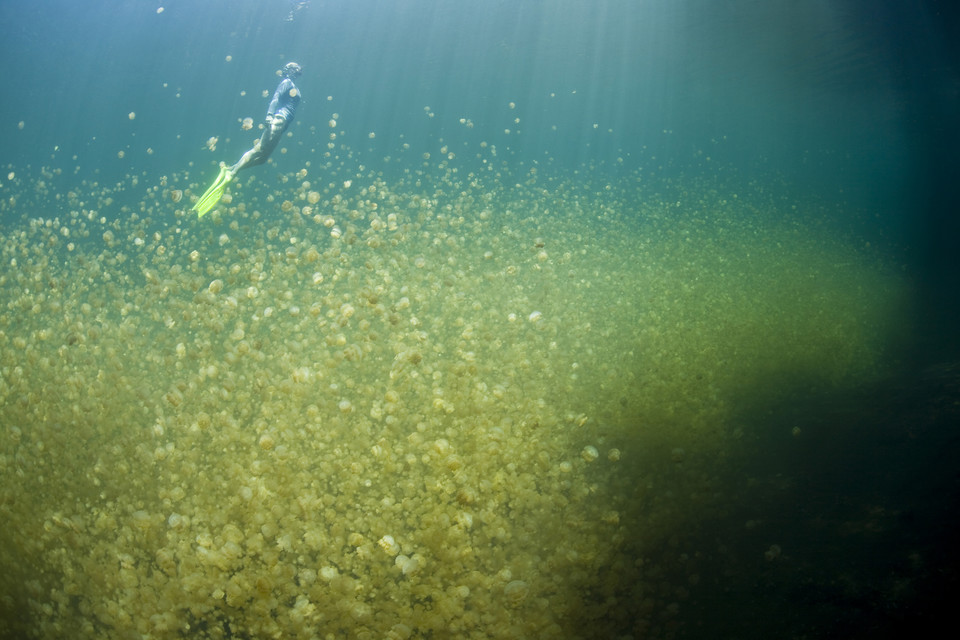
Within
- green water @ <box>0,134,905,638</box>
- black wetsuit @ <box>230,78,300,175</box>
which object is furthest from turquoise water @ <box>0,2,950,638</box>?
black wetsuit @ <box>230,78,300,175</box>

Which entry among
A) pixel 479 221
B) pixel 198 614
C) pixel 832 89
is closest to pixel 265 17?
pixel 479 221

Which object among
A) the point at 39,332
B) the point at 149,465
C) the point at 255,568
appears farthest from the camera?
the point at 39,332

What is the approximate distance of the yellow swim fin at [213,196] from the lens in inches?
258

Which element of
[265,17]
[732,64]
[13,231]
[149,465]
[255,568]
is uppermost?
[265,17]

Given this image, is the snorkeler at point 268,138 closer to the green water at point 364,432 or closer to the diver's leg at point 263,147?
the diver's leg at point 263,147

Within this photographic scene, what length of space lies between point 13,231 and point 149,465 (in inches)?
226

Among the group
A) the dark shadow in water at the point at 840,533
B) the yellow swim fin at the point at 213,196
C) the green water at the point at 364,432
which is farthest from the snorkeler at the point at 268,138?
the dark shadow in water at the point at 840,533

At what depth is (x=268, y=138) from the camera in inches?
252

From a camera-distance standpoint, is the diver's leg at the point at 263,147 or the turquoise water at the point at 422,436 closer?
the turquoise water at the point at 422,436

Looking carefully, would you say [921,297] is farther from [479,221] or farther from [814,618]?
[814,618]

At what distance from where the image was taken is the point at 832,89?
637 inches

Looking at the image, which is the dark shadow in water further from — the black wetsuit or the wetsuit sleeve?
the wetsuit sleeve

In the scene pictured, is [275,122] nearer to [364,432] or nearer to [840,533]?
[364,432]

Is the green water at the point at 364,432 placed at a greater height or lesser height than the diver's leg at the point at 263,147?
lesser
